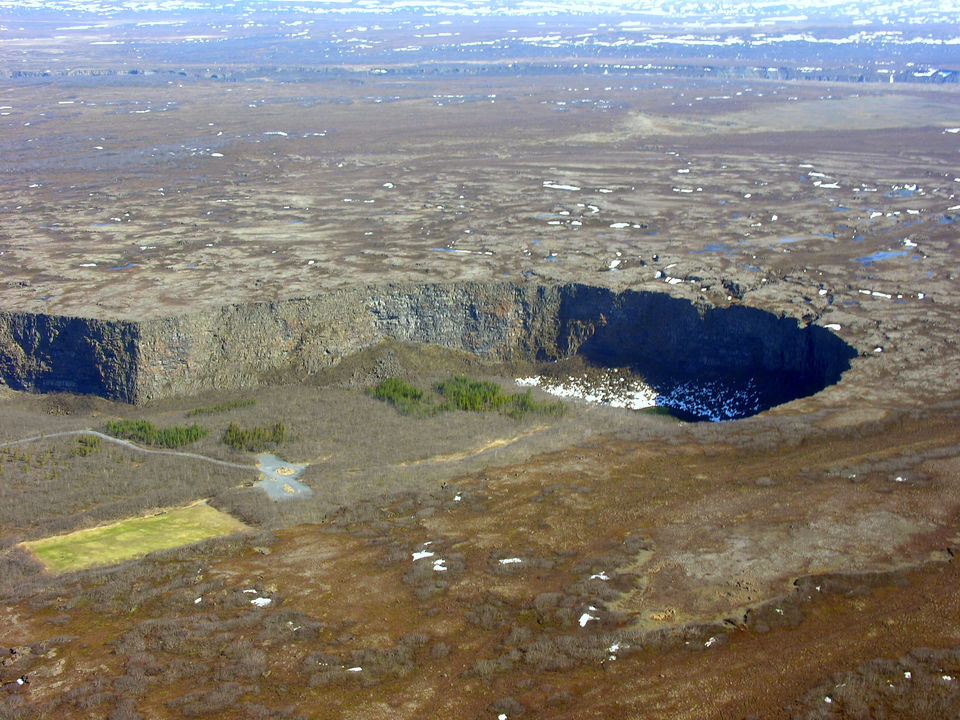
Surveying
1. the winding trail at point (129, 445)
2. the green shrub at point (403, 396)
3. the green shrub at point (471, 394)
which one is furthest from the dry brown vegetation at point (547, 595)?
the green shrub at point (471, 394)

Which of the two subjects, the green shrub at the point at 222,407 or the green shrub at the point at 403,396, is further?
the green shrub at the point at 403,396

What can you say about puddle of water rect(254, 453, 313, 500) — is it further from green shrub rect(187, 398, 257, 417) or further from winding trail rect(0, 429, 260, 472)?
green shrub rect(187, 398, 257, 417)

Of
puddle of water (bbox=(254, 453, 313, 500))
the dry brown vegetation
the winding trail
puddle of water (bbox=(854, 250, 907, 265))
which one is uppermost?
puddle of water (bbox=(854, 250, 907, 265))

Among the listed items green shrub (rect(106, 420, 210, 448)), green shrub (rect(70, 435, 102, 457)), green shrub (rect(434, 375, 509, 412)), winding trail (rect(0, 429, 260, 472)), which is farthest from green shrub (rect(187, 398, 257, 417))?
green shrub (rect(434, 375, 509, 412))

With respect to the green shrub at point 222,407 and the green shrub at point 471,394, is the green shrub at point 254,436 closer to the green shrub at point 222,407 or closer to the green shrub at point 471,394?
the green shrub at point 222,407

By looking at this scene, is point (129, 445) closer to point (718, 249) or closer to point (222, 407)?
point (222, 407)

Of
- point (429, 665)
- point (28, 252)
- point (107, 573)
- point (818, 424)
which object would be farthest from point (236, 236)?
point (429, 665)
